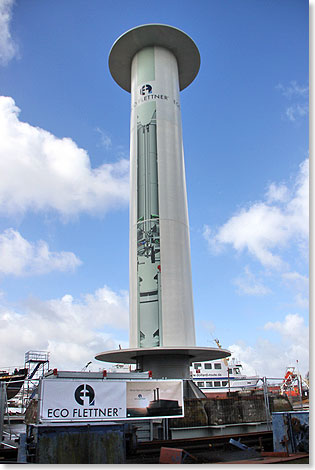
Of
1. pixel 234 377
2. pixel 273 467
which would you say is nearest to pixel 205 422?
pixel 273 467

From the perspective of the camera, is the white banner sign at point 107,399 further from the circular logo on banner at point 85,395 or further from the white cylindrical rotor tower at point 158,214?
the white cylindrical rotor tower at point 158,214

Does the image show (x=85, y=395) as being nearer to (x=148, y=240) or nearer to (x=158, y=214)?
(x=148, y=240)

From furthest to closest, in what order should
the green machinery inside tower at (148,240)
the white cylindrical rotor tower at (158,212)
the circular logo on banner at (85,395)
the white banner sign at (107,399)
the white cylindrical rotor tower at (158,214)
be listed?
the white cylindrical rotor tower at (158,214) → the green machinery inside tower at (148,240) → the white cylindrical rotor tower at (158,212) → the circular logo on banner at (85,395) → the white banner sign at (107,399)

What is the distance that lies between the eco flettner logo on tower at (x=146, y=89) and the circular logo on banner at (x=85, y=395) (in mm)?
22139

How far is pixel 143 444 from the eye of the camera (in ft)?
41.0

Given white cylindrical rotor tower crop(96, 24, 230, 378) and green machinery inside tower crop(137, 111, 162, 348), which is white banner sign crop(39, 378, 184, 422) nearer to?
white cylindrical rotor tower crop(96, 24, 230, 378)

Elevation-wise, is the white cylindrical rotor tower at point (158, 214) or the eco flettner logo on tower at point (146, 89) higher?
the eco flettner logo on tower at point (146, 89)

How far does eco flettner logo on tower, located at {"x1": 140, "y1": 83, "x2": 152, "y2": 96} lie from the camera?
1096 inches

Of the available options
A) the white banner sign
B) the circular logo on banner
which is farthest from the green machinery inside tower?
the circular logo on banner

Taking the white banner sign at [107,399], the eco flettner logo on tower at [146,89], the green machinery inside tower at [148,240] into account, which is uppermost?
the eco flettner logo on tower at [146,89]

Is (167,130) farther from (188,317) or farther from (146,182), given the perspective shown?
(188,317)

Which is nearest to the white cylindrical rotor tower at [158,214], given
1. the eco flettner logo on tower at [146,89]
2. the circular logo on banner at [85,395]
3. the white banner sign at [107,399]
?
the eco flettner logo on tower at [146,89]

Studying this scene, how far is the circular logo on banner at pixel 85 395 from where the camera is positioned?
10820 mm

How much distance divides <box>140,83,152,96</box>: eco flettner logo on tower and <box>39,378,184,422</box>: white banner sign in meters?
21.1
